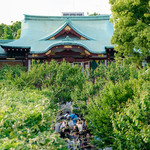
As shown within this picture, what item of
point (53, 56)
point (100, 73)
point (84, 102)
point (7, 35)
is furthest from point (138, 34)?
point (7, 35)

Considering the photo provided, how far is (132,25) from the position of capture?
12914mm

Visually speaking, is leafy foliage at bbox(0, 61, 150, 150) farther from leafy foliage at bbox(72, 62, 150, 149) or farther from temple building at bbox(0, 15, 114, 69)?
temple building at bbox(0, 15, 114, 69)

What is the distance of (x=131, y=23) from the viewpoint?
41.8 ft

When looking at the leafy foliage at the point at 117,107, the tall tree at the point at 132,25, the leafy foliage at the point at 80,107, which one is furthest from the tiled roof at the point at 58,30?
the leafy foliage at the point at 117,107

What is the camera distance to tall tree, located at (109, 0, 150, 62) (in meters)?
11.9

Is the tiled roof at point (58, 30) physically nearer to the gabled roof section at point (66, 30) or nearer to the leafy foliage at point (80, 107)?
the gabled roof section at point (66, 30)

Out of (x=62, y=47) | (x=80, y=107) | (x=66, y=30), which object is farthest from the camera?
(x=66, y=30)

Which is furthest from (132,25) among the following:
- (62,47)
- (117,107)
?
(117,107)

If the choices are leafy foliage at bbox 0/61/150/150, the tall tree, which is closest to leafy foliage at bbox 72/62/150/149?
leafy foliage at bbox 0/61/150/150

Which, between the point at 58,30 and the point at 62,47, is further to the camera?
the point at 58,30

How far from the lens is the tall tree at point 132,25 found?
1191 centimetres

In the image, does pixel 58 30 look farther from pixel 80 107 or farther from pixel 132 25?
pixel 80 107

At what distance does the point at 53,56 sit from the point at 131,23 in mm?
7535

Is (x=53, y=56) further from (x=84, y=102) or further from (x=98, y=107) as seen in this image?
(x=98, y=107)
